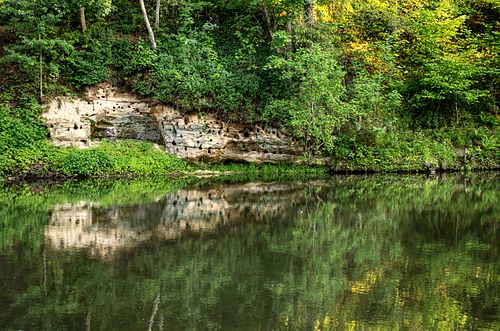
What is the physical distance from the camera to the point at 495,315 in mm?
7363

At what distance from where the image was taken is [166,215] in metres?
15.1

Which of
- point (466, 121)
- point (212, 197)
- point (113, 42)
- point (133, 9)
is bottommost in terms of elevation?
point (212, 197)

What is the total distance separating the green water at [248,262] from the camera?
23.9 feet

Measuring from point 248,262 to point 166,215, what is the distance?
18.6 feet

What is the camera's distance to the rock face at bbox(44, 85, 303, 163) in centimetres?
2605

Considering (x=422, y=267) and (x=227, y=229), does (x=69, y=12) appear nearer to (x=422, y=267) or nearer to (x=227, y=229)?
(x=227, y=229)

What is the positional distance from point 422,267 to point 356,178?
605 inches

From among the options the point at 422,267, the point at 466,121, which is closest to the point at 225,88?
the point at 466,121

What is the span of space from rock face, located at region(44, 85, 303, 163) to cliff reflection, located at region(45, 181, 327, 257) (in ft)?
20.3

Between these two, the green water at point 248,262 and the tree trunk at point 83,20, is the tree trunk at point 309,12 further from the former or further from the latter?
the green water at point 248,262

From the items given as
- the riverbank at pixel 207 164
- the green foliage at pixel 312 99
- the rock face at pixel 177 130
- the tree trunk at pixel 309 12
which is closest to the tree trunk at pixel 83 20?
the rock face at pixel 177 130

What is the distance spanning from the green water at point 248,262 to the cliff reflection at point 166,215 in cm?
6

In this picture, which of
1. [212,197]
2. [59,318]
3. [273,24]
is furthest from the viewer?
[273,24]

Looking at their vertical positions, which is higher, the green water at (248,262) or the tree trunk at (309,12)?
the tree trunk at (309,12)
